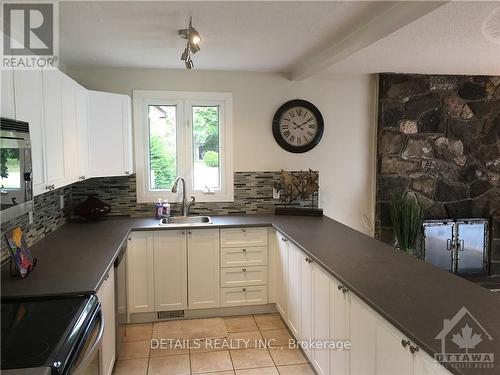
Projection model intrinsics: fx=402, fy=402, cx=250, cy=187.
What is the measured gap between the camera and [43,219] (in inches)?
119

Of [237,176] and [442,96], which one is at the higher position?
[442,96]

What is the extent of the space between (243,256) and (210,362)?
0.98 m

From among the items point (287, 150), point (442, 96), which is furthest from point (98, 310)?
point (442, 96)

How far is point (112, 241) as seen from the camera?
294 cm

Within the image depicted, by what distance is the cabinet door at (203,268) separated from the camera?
349cm

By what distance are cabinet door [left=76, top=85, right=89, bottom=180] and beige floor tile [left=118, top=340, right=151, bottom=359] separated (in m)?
1.33

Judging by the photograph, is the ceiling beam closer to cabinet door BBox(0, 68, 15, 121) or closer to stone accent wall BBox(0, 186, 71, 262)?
cabinet door BBox(0, 68, 15, 121)

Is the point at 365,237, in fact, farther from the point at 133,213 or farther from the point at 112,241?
the point at 133,213

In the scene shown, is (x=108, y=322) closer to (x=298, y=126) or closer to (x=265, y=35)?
(x=265, y=35)

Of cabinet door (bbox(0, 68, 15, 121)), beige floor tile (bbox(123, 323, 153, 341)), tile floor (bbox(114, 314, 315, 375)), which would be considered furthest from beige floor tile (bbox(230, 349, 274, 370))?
cabinet door (bbox(0, 68, 15, 121))

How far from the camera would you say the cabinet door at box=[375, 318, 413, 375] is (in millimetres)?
1504

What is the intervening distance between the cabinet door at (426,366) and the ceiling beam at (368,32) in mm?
1602

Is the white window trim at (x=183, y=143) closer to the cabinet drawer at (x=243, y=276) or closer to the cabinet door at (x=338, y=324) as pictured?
the cabinet drawer at (x=243, y=276)

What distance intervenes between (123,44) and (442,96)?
3090 mm
